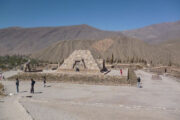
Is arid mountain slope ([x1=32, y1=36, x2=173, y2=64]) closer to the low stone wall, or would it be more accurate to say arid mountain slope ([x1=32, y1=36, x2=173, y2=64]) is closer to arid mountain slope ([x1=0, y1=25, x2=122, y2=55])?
the low stone wall

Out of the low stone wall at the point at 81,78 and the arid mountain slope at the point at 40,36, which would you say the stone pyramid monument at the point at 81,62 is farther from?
the arid mountain slope at the point at 40,36

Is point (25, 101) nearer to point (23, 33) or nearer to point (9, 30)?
point (23, 33)

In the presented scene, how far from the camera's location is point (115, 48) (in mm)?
74562

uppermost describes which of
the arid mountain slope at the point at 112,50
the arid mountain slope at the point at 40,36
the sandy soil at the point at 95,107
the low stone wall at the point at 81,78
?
the arid mountain slope at the point at 40,36

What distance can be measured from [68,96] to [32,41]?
441 feet

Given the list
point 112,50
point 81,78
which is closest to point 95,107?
point 81,78

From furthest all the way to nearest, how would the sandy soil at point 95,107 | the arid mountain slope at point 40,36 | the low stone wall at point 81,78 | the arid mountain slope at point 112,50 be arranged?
1. the arid mountain slope at point 40,36
2. the arid mountain slope at point 112,50
3. the low stone wall at point 81,78
4. the sandy soil at point 95,107

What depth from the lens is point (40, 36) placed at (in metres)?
151

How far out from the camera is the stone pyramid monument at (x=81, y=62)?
956 inches

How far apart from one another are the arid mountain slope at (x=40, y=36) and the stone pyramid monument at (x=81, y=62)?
104 m

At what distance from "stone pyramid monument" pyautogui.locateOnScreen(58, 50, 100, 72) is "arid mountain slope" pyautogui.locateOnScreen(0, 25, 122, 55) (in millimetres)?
103633

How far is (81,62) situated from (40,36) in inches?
5243

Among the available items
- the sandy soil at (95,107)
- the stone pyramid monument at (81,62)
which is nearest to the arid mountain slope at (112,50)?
the stone pyramid monument at (81,62)

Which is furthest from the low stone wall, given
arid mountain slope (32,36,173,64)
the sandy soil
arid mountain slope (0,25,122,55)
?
arid mountain slope (0,25,122,55)
